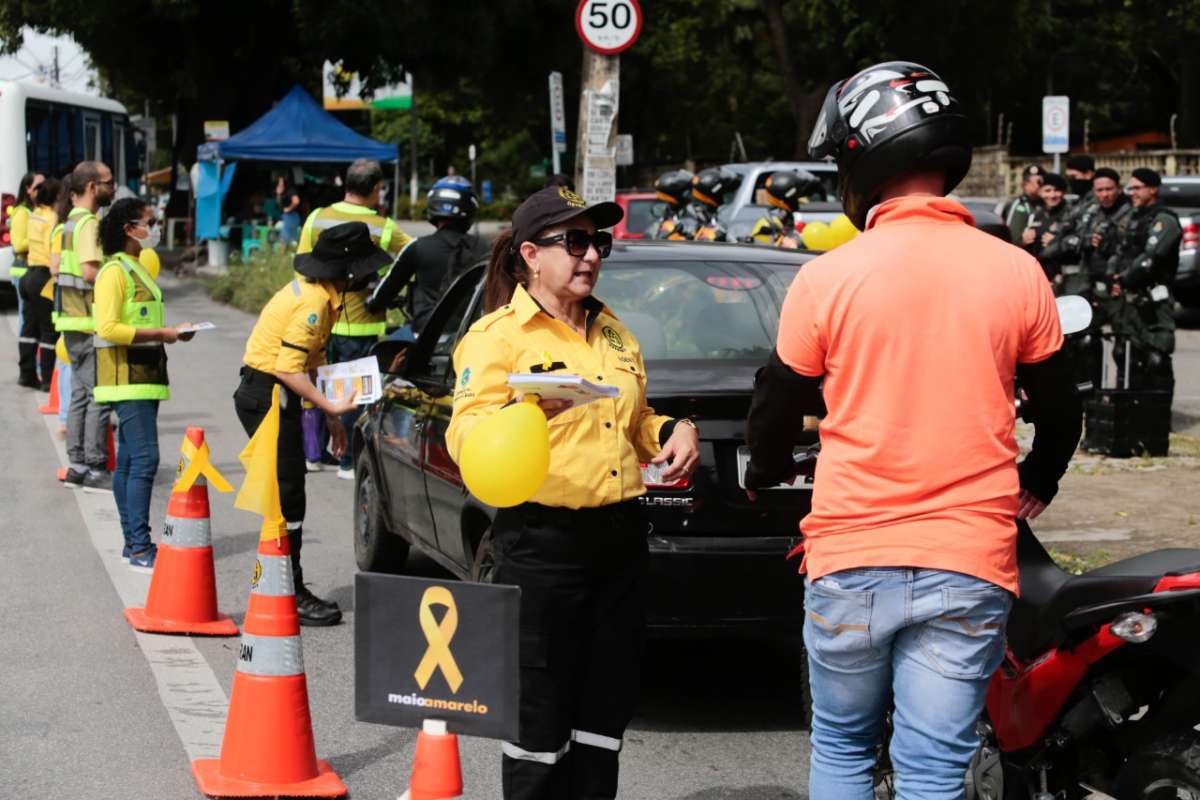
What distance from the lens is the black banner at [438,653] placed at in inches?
149

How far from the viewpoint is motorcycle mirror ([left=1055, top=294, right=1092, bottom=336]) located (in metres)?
4.07

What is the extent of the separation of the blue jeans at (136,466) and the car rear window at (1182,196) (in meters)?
15.8

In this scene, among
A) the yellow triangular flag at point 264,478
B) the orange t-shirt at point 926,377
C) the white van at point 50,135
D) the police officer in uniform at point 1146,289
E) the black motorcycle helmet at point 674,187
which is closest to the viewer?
the orange t-shirt at point 926,377

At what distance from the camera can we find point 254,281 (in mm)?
24625

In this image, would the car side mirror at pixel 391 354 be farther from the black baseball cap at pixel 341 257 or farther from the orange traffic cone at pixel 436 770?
the orange traffic cone at pixel 436 770

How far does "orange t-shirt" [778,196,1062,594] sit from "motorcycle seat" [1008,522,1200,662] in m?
0.71

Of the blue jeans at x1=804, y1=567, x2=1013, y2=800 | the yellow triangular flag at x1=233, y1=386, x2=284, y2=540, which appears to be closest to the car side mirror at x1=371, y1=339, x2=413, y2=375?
the yellow triangular flag at x1=233, y1=386, x2=284, y2=540

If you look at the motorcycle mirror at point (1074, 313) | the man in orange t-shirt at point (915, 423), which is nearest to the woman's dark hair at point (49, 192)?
the motorcycle mirror at point (1074, 313)

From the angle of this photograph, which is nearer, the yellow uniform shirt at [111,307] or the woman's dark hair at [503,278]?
the woman's dark hair at [503,278]

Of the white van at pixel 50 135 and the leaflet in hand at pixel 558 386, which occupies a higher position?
the white van at pixel 50 135

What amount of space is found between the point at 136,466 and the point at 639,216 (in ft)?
46.6

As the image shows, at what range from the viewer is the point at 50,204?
48.4 ft

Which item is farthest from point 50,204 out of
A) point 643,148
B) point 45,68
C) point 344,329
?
point 45,68

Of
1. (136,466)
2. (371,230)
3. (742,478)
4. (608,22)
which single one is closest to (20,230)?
(371,230)
